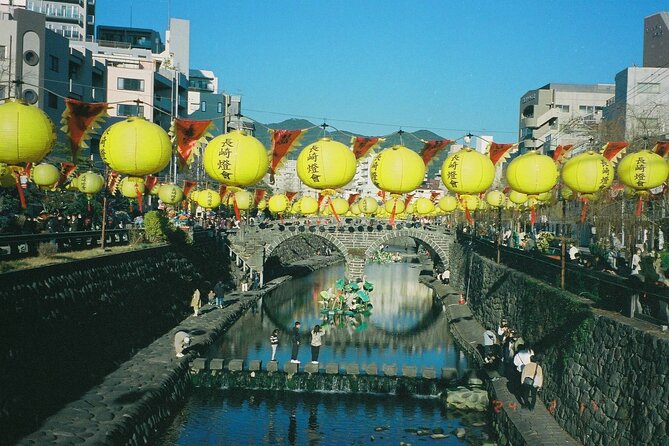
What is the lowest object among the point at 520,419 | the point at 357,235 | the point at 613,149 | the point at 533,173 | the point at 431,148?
the point at 520,419

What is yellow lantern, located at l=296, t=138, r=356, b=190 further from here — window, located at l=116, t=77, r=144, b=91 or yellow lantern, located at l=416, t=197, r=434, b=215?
window, located at l=116, t=77, r=144, b=91

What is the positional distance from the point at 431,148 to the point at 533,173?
2773 mm

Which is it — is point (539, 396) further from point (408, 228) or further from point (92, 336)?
point (408, 228)

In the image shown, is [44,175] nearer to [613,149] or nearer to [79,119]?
[79,119]

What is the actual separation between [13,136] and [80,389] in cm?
878

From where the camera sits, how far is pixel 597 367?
13.5 m

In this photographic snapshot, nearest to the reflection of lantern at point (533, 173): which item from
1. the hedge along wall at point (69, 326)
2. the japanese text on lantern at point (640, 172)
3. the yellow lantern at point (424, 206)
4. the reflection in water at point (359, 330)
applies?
the japanese text on lantern at point (640, 172)

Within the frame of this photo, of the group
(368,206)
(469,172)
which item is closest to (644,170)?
(469,172)

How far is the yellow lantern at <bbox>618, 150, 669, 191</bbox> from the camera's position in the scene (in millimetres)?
14492

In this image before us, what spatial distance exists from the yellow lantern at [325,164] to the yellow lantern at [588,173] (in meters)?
5.15

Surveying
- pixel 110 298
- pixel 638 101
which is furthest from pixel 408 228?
pixel 110 298

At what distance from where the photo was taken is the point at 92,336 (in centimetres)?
1958

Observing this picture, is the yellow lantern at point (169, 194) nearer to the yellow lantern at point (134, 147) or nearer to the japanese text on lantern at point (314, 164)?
the yellow lantern at point (134, 147)

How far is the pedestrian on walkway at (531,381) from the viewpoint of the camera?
51.2ft
